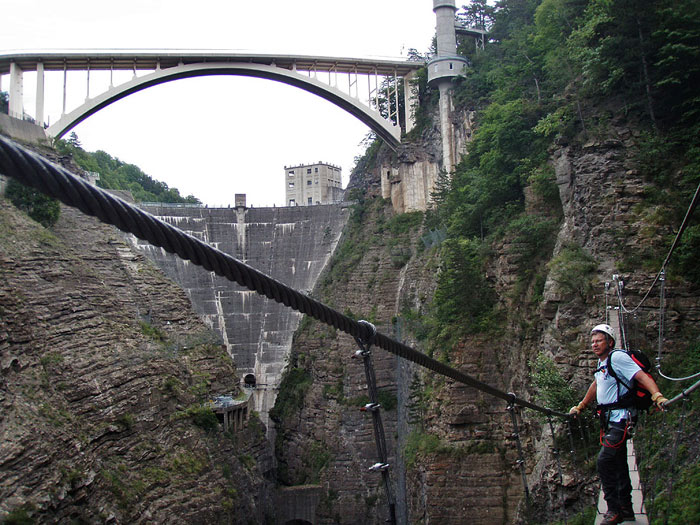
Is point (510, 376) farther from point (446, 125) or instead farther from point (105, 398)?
point (446, 125)

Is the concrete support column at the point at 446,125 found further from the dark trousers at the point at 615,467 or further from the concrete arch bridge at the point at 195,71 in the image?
the dark trousers at the point at 615,467

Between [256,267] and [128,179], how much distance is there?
32.1 metres

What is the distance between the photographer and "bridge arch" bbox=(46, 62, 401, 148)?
38.6 meters

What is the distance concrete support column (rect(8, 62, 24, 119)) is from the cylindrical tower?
72.8ft

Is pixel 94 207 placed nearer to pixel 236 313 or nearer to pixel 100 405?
pixel 100 405

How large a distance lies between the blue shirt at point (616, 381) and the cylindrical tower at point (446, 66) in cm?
3357

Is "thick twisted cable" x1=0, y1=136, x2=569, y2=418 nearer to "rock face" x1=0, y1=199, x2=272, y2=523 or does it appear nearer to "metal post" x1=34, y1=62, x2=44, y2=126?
"rock face" x1=0, y1=199, x2=272, y2=523

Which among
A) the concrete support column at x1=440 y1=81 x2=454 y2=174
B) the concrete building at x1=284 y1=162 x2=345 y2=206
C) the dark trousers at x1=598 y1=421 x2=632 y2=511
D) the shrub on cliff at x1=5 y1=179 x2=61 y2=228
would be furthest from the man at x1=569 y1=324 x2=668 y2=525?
the concrete building at x1=284 y1=162 x2=345 y2=206

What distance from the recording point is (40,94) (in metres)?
39.9

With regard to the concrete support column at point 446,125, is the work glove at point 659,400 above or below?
below

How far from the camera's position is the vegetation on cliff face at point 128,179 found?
66938 millimetres

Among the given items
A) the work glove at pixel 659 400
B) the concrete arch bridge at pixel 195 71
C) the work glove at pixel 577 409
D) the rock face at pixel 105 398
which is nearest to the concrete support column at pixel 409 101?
the concrete arch bridge at pixel 195 71

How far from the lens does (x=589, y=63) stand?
66.3 ft

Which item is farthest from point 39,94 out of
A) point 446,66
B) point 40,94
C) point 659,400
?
point 659,400
